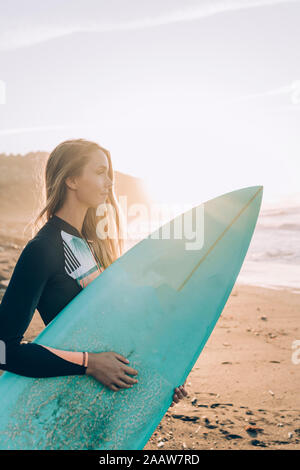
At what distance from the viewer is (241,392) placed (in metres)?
3.22

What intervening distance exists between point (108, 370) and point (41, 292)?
40 cm

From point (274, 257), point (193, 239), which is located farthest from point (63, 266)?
point (274, 257)

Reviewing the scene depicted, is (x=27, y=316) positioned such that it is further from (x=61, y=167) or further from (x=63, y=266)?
(x=61, y=167)

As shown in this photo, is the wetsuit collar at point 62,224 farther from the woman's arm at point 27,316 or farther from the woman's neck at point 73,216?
the woman's arm at point 27,316

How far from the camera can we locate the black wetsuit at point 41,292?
122cm

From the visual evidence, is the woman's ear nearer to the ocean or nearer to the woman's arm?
the woman's arm

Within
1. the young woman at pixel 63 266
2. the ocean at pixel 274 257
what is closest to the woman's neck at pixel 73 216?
the young woman at pixel 63 266

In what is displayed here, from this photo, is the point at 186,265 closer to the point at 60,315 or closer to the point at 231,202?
the point at 231,202

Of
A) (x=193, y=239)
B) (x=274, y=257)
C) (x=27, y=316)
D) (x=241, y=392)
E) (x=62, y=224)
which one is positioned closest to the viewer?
(x=27, y=316)

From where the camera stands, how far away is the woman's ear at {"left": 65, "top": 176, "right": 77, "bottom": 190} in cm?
157

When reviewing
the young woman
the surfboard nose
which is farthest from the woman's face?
the surfboard nose

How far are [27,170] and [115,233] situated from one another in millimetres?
42142
